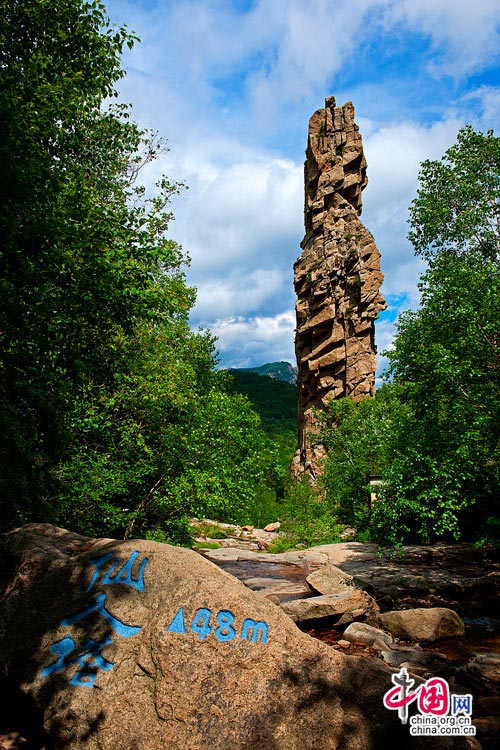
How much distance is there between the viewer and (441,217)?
22.2 meters

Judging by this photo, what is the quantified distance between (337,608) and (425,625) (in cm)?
190

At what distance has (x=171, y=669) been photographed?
473cm

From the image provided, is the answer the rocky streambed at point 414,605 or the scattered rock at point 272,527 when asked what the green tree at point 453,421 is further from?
the scattered rock at point 272,527

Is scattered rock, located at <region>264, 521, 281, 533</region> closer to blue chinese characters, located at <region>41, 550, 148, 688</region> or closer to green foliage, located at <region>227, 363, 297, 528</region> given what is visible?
green foliage, located at <region>227, 363, 297, 528</region>

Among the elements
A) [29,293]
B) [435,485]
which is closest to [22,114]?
[29,293]

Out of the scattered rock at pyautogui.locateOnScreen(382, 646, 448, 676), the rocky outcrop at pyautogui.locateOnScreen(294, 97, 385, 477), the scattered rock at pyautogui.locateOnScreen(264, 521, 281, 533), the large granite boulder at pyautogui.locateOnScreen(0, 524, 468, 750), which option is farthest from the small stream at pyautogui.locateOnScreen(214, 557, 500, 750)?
the rocky outcrop at pyautogui.locateOnScreen(294, 97, 385, 477)

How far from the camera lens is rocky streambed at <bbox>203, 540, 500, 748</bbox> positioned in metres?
7.61

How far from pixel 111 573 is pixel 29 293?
4392 mm

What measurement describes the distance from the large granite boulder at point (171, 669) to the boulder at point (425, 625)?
5457mm

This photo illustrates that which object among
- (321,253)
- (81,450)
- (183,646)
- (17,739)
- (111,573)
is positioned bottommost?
(17,739)

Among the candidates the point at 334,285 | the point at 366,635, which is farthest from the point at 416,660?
the point at 334,285

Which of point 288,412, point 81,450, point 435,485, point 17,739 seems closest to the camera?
point 17,739

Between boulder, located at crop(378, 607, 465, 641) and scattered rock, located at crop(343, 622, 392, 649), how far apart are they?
0.54 meters

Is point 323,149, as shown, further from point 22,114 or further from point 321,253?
point 22,114
